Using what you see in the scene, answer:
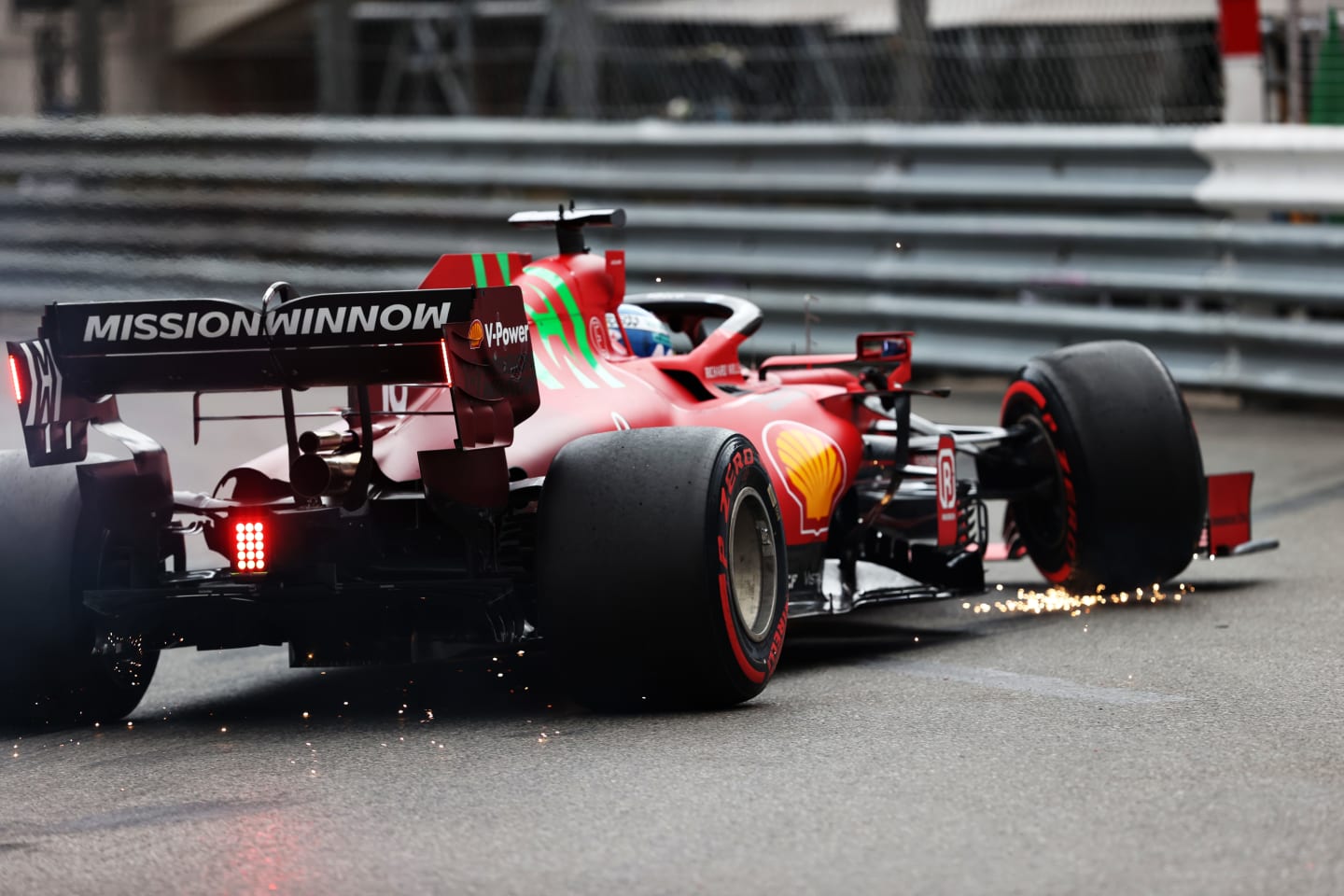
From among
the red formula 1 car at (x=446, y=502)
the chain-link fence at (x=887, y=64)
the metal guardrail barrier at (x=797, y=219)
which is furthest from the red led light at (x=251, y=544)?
the chain-link fence at (x=887, y=64)

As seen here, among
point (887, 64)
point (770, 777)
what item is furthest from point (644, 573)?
point (887, 64)

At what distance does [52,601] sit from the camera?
565cm

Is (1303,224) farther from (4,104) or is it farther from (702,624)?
(4,104)

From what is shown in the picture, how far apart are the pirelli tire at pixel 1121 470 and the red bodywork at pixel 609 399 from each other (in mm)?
817

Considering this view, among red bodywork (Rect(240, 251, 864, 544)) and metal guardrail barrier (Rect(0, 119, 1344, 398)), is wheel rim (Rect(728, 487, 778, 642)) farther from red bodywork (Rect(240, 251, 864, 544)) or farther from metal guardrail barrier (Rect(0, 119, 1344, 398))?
metal guardrail barrier (Rect(0, 119, 1344, 398))

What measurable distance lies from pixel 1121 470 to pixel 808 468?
1.26 meters

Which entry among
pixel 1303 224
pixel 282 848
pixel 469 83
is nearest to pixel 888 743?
pixel 282 848

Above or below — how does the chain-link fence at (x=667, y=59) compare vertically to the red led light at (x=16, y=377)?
above

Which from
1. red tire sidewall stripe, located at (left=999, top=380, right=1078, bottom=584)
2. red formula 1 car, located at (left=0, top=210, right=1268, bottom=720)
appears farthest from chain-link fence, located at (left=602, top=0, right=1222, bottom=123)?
red formula 1 car, located at (left=0, top=210, right=1268, bottom=720)

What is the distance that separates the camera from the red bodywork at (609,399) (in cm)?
597

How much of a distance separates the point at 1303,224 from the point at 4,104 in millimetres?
10859

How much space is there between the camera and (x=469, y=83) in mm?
16047

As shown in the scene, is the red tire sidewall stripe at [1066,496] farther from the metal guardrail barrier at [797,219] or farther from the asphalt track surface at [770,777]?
the metal guardrail barrier at [797,219]

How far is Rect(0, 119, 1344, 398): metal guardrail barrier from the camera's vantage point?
1185cm
